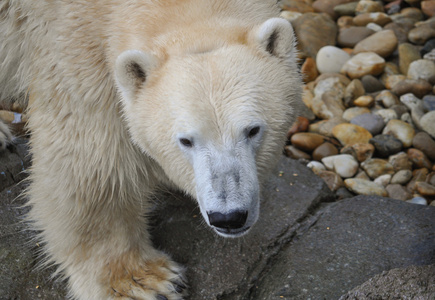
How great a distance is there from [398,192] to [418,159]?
46cm

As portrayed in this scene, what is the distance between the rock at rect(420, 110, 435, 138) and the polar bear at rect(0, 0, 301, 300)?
2.33 m

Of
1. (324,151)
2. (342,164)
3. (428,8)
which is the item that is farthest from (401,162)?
(428,8)

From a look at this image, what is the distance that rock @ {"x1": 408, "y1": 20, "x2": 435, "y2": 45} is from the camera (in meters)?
5.39

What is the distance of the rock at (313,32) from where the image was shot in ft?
18.0

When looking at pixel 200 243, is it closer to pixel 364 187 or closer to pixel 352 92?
pixel 364 187

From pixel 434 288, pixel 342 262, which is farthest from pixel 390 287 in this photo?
pixel 342 262

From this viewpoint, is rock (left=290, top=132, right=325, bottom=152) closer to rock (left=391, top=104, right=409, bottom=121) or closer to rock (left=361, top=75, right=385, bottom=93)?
rock (left=391, top=104, right=409, bottom=121)

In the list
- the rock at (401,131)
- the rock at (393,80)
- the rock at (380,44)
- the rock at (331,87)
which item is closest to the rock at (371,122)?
the rock at (401,131)

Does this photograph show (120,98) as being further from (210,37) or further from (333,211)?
(333,211)

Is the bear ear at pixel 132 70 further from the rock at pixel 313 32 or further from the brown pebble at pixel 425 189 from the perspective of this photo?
the rock at pixel 313 32

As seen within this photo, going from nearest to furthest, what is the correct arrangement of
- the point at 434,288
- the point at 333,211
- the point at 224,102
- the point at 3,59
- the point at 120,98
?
the point at 434,288
the point at 224,102
the point at 120,98
the point at 3,59
the point at 333,211

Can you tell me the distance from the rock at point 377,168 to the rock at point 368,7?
2527 millimetres

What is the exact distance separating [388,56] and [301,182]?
2.54 meters

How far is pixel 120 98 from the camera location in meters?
2.51
